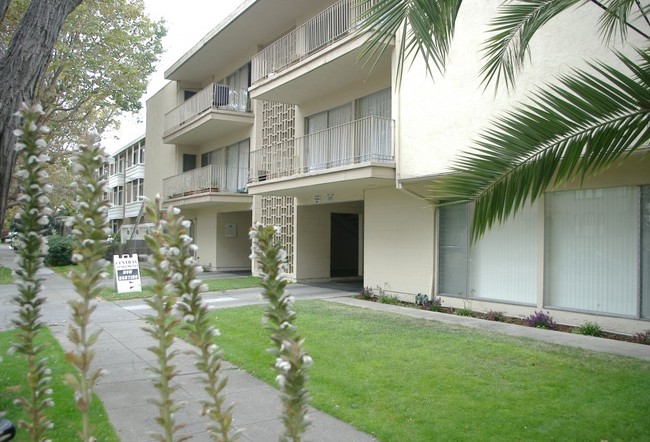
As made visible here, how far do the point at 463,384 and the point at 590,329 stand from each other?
4.38m

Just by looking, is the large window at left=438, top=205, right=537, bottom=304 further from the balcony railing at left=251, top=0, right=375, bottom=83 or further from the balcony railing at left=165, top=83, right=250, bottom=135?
the balcony railing at left=165, top=83, right=250, bottom=135

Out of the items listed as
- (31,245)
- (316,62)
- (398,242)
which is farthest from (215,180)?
(31,245)

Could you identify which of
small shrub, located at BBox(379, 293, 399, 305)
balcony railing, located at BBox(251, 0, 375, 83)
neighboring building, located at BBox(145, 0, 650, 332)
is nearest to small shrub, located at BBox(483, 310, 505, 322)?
neighboring building, located at BBox(145, 0, 650, 332)

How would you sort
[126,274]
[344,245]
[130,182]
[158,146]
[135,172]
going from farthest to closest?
[130,182]
[135,172]
[158,146]
[344,245]
[126,274]

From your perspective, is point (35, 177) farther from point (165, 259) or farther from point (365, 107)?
point (365, 107)

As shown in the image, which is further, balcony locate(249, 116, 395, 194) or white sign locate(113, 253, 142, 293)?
white sign locate(113, 253, 142, 293)

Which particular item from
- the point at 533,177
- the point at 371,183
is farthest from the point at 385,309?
the point at 533,177

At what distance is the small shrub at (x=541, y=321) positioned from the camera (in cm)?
1009

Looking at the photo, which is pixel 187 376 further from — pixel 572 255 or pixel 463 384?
pixel 572 255

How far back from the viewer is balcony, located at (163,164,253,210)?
69.9 ft

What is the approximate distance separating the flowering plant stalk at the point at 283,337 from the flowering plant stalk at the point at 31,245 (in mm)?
782

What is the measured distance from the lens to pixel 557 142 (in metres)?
4.38

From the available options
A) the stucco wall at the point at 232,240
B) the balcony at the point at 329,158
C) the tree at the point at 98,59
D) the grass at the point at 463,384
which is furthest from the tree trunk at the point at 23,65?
the stucco wall at the point at 232,240

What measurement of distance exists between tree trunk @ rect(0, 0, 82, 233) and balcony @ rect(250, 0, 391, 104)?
29.3 ft
